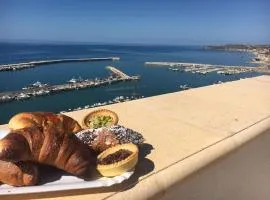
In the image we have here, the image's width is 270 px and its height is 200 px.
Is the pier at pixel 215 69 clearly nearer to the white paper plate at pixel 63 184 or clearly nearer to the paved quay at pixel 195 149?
the paved quay at pixel 195 149

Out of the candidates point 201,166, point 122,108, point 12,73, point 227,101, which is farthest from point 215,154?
point 12,73

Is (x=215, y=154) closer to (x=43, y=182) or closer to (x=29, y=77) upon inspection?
(x=43, y=182)

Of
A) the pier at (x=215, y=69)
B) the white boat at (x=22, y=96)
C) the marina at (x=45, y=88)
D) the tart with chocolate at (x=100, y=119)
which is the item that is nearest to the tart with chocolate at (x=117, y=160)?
the tart with chocolate at (x=100, y=119)

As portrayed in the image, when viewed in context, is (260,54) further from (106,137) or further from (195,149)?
(106,137)

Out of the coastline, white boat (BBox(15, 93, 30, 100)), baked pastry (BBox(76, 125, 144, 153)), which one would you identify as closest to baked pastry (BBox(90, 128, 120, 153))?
baked pastry (BBox(76, 125, 144, 153))

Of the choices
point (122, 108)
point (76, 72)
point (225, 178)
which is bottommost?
point (76, 72)
